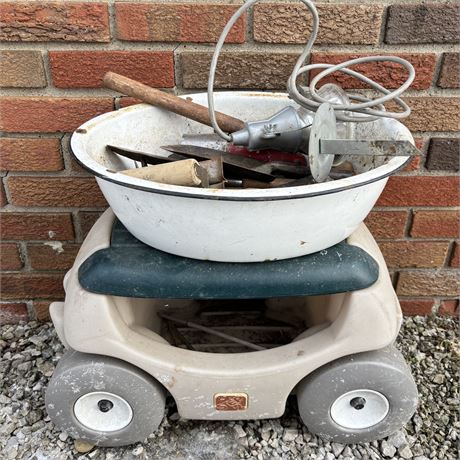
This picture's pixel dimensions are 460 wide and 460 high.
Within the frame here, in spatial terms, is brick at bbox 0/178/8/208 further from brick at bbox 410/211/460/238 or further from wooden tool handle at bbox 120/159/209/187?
brick at bbox 410/211/460/238

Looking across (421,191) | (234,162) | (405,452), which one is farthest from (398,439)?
(234,162)

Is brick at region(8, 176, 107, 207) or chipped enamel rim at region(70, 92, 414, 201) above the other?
chipped enamel rim at region(70, 92, 414, 201)

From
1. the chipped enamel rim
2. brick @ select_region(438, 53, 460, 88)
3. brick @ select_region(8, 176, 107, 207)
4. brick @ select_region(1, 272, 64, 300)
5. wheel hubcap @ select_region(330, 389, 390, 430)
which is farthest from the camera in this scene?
brick @ select_region(1, 272, 64, 300)

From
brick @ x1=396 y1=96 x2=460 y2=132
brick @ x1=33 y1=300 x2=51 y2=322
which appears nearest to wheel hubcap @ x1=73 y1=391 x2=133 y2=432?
brick @ x1=33 y1=300 x2=51 y2=322

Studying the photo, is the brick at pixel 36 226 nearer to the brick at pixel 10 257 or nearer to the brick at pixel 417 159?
the brick at pixel 10 257

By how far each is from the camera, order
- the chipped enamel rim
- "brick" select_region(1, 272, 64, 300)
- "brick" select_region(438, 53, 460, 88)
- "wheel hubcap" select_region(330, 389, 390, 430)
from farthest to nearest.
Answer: "brick" select_region(1, 272, 64, 300) → "brick" select_region(438, 53, 460, 88) → "wheel hubcap" select_region(330, 389, 390, 430) → the chipped enamel rim

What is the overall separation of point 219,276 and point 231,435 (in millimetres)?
389

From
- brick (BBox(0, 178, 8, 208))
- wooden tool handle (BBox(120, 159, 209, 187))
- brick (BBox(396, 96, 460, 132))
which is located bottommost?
brick (BBox(0, 178, 8, 208))

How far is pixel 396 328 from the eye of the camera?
0.86 meters

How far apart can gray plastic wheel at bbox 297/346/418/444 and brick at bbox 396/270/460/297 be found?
1.25ft

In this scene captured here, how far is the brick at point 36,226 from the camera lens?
1156mm

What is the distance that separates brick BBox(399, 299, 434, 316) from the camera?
51.1 inches

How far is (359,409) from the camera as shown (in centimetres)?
93

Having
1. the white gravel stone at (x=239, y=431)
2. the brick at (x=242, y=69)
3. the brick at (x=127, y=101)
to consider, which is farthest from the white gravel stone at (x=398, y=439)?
the brick at (x=127, y=101)
